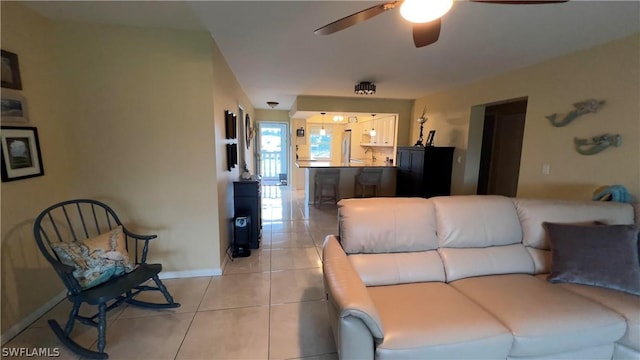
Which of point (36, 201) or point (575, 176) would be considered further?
point (575, 176)

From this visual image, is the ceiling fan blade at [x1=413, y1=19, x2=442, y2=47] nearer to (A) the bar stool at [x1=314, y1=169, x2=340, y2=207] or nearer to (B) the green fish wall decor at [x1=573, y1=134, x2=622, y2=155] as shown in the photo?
(B) the green fish wall decor at [x1=573, y1=134, x2=622, y2=155]

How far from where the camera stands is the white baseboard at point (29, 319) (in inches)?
70.8

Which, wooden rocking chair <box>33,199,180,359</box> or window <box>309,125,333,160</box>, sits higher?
window <box>309,125,333,160</box>

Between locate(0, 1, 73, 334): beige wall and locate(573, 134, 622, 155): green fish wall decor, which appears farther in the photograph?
locate(573, 134, 622, 155): green fish wall decor

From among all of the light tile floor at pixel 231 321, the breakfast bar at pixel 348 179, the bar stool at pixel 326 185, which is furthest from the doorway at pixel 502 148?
the light tile floor at pixel 231 321

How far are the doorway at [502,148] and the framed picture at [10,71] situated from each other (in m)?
6.04

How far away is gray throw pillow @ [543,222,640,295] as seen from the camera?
5.44 feet

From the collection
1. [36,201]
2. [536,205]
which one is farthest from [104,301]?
[536,205]

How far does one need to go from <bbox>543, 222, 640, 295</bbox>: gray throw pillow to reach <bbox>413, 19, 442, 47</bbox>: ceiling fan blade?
1637 mm

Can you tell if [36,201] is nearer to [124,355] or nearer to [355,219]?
[124,355]

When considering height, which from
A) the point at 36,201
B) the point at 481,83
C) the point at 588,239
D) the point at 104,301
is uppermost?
the point at 481,83

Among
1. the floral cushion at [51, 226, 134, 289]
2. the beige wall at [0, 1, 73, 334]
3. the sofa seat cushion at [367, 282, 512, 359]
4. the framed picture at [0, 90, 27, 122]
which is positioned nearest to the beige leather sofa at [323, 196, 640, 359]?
the sofa seat cushion at [367, 282, 512, 359]

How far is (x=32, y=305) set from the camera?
2.00 meters

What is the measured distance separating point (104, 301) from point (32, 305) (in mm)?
916
